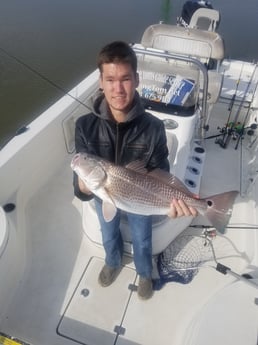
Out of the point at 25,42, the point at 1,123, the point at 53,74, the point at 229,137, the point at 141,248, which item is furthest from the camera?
the point at 25,42

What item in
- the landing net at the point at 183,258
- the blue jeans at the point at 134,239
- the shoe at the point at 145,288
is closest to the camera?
the blue jeans at the point at 134,239

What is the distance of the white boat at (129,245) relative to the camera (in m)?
2.18

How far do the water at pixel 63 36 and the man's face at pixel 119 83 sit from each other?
4.48m

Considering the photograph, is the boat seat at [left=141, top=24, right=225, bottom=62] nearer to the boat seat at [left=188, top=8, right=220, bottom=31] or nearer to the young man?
the boat seat at [left=188, top=8, right=220, bottom=31]

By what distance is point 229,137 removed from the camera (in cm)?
412

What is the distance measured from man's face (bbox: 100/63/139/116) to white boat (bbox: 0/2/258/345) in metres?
1.12

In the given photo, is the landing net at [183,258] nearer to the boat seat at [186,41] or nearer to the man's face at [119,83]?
the man's face at [119,83]

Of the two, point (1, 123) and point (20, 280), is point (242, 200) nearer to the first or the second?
point (20, 280)

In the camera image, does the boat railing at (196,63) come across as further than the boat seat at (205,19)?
No

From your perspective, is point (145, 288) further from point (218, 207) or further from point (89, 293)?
point (218, 207)

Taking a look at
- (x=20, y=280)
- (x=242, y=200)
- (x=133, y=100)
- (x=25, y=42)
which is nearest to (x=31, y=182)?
(x=20, y=280)

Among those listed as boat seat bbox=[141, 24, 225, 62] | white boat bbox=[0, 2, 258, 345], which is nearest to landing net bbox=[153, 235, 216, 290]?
white boat bbox=[0, 2, 258, 345]

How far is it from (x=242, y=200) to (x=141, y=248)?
1.55m

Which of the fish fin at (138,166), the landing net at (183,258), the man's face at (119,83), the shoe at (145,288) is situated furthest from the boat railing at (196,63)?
the shoe at (145,288)
